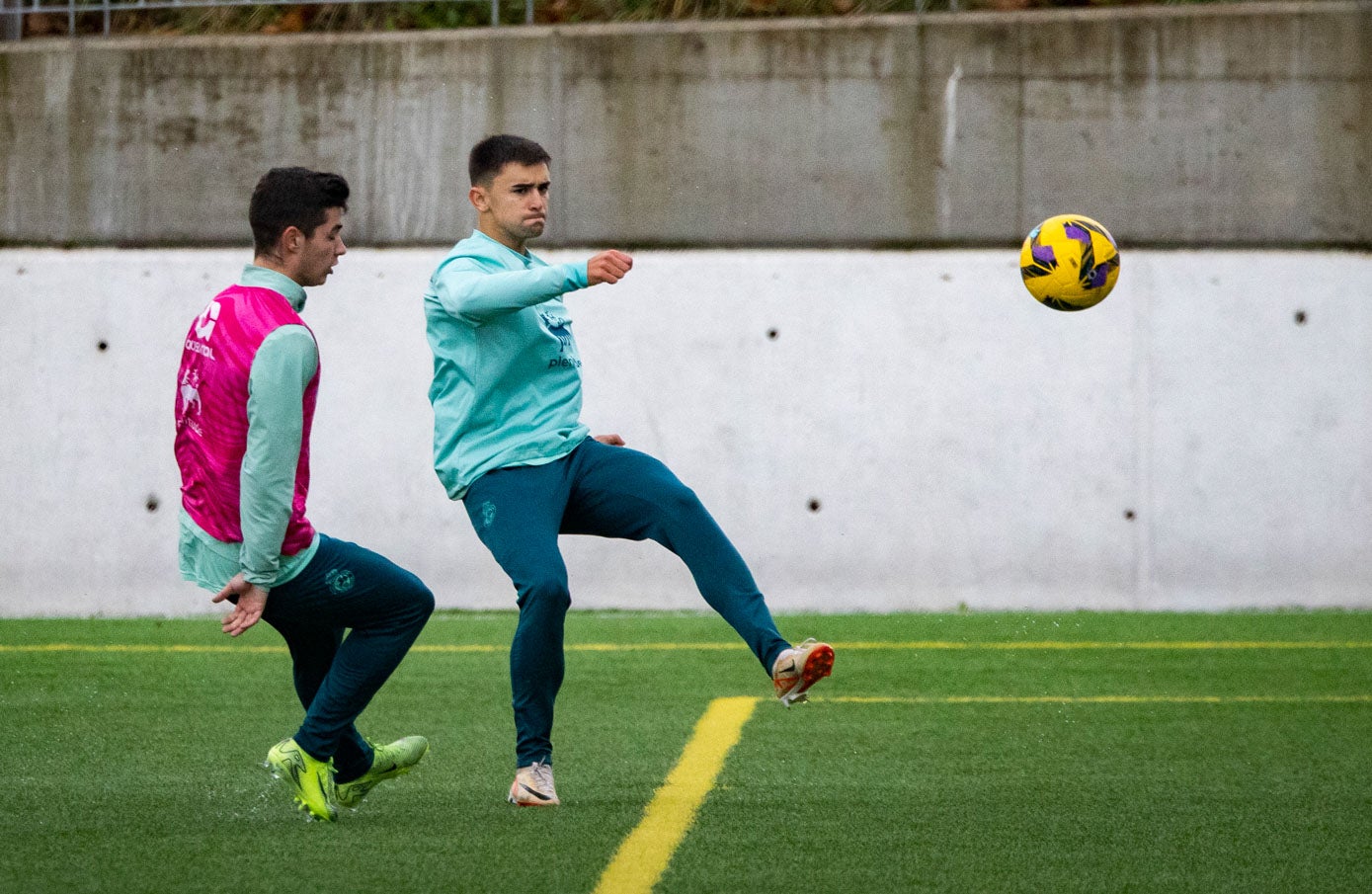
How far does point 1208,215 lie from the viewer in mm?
10547

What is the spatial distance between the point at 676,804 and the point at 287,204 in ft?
6.30

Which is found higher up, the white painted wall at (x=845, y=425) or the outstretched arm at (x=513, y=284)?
the outstretched arm at (x=513, y=284)

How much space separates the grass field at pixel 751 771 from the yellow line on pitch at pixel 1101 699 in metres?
0.03

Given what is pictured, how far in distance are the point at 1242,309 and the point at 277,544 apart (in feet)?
25.3

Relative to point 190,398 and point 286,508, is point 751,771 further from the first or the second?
point 190,398

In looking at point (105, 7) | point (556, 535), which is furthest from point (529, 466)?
point (105, 7)

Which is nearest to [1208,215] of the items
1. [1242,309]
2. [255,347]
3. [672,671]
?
[1242,309]

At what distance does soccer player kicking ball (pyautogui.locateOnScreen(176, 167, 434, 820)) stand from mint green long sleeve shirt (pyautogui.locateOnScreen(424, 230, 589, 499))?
1.35 ft

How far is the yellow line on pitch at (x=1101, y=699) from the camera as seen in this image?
6.74 metres

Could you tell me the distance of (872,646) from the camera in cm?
870

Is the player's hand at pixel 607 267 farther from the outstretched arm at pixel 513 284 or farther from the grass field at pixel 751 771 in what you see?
the grass field at pixel 751 771

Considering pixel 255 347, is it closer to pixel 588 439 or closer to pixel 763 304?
pixel 588 439

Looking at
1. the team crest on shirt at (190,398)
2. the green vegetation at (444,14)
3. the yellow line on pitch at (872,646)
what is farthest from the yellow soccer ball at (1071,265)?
the green vegetation at (444,14)

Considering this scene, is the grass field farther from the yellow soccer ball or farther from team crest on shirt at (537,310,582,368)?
the yellow soccer ball
